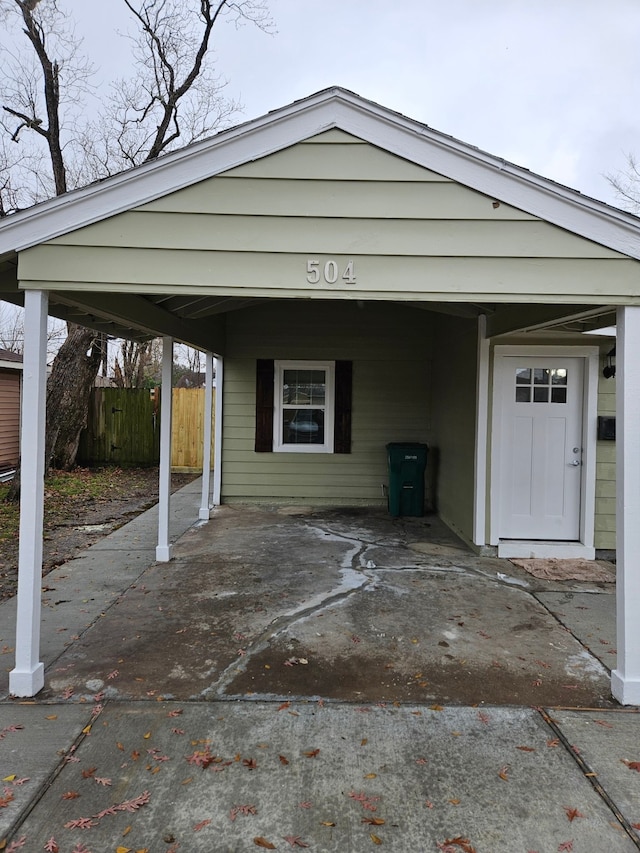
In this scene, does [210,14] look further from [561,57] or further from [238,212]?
[238,212]

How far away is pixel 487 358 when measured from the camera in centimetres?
563

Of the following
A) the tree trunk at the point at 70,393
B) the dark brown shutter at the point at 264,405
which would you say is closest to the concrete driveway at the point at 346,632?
the dark brown shutter at the point at 264,405

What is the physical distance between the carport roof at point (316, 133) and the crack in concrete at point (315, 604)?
2605 mm

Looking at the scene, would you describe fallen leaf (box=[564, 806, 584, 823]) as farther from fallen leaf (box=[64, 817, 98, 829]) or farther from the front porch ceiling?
the front porch ceiling

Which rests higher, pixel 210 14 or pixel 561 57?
pixel 210 14

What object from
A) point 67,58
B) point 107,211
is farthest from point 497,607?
point 67,58

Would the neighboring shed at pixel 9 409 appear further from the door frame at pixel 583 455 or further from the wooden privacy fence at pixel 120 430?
the door frame at pixel 583 455

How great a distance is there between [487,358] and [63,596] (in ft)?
14.7

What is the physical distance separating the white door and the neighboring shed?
10.1 meters

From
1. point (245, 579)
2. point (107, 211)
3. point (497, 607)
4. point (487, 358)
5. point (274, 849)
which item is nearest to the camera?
point (274, 849)

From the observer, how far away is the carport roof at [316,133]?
293 centimetres

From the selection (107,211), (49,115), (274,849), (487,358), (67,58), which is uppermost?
(67,58)

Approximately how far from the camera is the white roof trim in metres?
2.93

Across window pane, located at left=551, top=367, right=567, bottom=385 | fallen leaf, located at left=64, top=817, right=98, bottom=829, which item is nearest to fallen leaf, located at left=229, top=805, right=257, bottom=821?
fallen leaf, located at left=64, top=817, right=98, bottom=829
